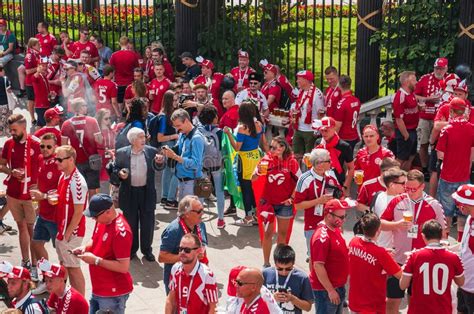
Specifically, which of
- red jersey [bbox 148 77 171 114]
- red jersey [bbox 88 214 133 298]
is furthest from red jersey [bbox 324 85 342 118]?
red jersey [bbox 88 214 133 298]

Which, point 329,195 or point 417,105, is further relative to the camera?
point 417,105

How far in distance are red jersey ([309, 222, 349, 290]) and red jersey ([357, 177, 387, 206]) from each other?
69.2 inches

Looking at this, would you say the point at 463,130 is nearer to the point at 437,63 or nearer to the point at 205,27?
the point at 437,63

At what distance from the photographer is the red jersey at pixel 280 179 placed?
37.1 feet

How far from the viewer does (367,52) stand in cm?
1645

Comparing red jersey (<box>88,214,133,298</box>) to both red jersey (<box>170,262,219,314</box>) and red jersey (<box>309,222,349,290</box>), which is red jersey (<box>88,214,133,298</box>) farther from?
red jersey (<box>309,222,349,290</box>)

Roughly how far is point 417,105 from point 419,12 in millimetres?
2220

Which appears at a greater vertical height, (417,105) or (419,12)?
(419,12)

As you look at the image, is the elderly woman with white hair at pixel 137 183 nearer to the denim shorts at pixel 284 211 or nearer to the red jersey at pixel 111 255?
the denim shorts at pixel 284 211

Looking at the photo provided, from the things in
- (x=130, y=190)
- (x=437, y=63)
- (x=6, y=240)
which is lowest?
(x=6, y=240)

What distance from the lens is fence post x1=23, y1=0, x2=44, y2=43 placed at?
862 inches

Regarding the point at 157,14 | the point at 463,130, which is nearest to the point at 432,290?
the point at 463,130

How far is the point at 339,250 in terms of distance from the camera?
8.98 metres

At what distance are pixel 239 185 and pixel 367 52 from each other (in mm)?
4299
